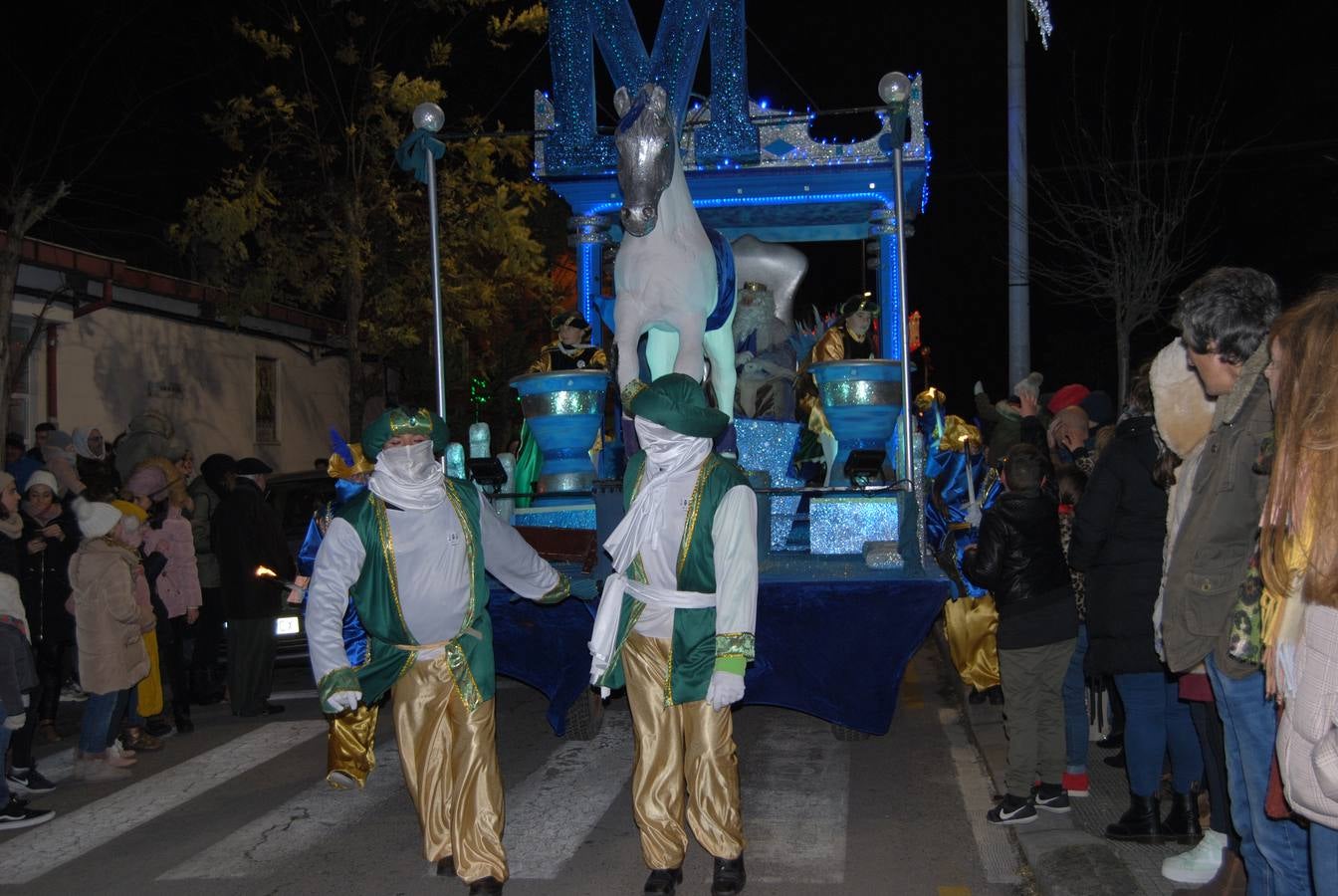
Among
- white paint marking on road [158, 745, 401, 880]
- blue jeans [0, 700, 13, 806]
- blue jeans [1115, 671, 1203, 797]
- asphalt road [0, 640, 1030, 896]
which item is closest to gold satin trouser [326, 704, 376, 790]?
asphalt road [0, 640, 1030, 896]

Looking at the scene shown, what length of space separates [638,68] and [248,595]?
460 centimetres

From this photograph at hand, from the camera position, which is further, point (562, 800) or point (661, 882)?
point (562, 800)

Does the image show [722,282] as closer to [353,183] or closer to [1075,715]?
[1075,715]

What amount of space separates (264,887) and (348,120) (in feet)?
51.9

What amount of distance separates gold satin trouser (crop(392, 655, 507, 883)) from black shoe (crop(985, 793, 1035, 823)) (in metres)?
2.24

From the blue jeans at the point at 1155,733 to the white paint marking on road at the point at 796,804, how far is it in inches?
51.6

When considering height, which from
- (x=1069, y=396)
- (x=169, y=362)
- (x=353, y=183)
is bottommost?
(x=1069, y=396)

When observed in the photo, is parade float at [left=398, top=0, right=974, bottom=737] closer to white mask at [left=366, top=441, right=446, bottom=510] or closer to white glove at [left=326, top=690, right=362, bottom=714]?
white mask at [left=366, top=441, right=446, bottom=510]

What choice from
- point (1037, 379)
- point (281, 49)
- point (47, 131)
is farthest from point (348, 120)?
point (1037, 379)

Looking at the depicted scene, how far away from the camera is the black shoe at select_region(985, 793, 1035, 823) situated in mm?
5574

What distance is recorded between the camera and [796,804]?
20.6 ft

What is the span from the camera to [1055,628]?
5535 mm

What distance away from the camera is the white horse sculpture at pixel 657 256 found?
6.54 m

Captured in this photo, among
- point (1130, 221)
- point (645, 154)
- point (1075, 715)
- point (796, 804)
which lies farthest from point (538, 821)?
point (1130, 221)
